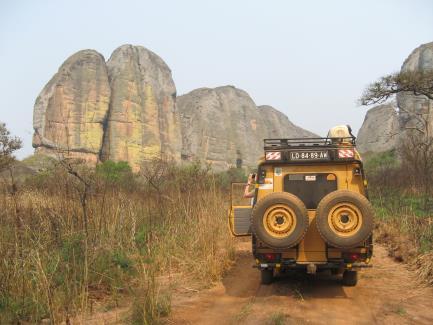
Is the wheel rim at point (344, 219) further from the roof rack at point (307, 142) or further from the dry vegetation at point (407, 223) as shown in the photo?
the dry vegetation at point (407, 223)

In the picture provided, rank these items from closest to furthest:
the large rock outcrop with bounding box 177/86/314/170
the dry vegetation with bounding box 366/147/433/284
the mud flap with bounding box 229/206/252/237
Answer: the mud flap with bounding box 229/206/252/237, the dry vegetation with bounding box 366/147/433/284, the large rock outcrop with bounding box 177/86/314/170

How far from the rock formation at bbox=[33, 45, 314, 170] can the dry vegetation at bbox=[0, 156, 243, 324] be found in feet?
153

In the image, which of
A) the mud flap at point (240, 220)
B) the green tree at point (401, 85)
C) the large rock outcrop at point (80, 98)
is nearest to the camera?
the mud flap at point (240, 220)

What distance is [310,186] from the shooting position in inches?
286

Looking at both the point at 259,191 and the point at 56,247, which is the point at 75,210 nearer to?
the point at 56,247

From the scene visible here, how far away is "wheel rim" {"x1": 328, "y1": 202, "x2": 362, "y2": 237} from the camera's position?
252 inches

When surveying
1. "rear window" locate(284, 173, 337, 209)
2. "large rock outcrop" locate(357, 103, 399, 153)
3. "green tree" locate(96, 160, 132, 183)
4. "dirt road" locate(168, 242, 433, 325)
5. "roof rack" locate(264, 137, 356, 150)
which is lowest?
"dirt road" locate(168, 242, 433, 325)

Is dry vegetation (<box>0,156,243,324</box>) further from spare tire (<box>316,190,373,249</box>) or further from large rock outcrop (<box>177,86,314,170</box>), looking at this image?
large rock outcrop (<box>177,86,314,170</box>)

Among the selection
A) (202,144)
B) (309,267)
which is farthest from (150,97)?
(309,267)

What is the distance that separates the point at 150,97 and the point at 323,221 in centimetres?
7468

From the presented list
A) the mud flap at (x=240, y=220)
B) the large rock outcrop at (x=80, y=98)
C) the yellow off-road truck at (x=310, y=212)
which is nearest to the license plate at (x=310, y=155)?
the yellow off-road truck at (x=310, y=212)

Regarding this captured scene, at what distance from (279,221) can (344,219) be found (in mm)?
870

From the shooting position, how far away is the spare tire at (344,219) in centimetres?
632

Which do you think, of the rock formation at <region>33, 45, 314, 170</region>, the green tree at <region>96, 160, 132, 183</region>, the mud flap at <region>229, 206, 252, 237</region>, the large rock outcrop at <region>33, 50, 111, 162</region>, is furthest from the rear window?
the large rock outcrop at <region>33, 50, 111, 162</region>
